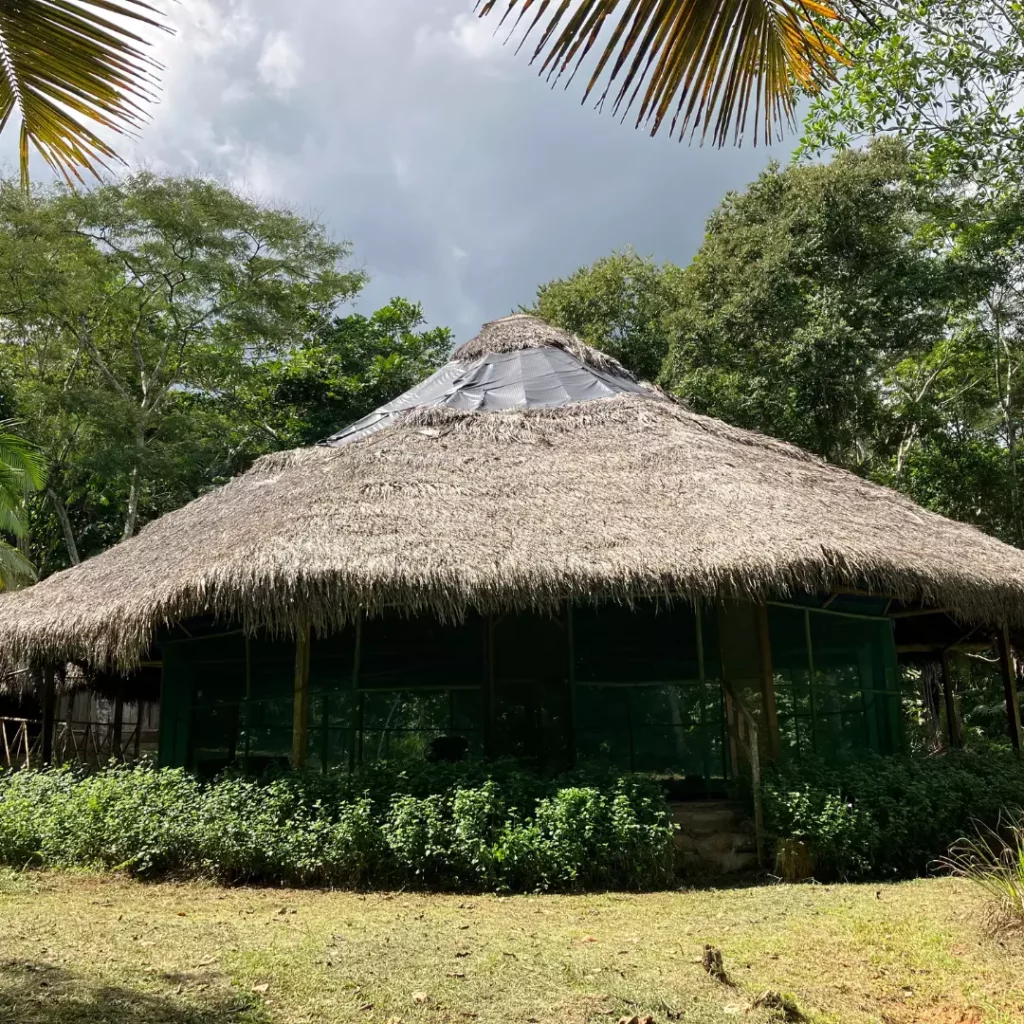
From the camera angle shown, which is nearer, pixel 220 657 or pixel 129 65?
pixel 129 65

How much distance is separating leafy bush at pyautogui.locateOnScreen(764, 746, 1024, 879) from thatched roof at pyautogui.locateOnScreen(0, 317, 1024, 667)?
5.19ft

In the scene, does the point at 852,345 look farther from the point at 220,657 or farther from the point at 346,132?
the point at 346,132

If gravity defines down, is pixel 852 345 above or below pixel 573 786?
above

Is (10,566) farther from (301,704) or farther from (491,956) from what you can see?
(491,956)

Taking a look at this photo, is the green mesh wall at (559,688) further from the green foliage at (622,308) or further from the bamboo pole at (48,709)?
the green foliage at (622,308)

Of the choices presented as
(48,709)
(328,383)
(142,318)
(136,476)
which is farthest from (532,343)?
(142,318)

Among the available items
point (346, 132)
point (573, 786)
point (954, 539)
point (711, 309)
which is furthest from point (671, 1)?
point (711, 309)

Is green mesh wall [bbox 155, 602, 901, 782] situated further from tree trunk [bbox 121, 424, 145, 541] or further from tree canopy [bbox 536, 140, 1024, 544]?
tree trunk [bbox 121, 424, 145, 541]

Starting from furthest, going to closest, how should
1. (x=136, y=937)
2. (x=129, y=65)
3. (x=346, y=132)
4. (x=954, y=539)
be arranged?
1. (x=954, y=539)
2. (x=136, y=937)
3. (x=346, y=132)
4. (x=129, y=65)

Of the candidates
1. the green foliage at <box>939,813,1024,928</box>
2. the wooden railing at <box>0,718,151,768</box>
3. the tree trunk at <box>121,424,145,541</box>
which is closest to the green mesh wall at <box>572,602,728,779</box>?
the green foliage at <box>939,813,1024,928</box>

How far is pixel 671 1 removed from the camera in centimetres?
201

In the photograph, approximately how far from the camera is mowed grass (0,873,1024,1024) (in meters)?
3.95

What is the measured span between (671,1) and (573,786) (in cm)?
639

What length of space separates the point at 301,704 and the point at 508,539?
2.45m
